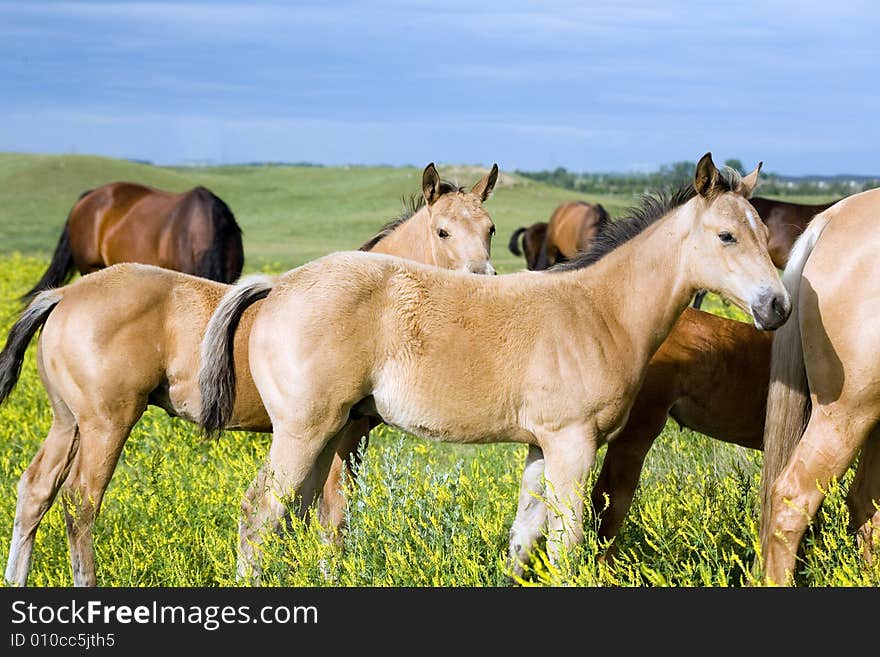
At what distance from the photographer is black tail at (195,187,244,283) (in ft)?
37.9

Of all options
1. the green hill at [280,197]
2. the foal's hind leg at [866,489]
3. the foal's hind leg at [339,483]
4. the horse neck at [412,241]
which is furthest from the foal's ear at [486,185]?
the green hill at [280,197]

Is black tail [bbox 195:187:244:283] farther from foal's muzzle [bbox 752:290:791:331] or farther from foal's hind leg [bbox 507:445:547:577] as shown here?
foal's muzzle [bbox 752:290:791:331]

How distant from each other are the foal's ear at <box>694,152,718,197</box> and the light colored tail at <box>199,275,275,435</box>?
186 cm

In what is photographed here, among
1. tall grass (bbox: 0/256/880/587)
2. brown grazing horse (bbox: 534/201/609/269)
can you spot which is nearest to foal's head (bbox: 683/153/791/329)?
tall grass (bbox: 0/256/880/587)

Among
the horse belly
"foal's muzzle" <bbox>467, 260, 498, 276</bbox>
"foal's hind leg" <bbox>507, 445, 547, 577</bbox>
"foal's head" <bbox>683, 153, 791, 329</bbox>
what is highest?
"foal's head" <bbox>683, 153, 791, 329</bbox>

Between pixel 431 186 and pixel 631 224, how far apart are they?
1694mm

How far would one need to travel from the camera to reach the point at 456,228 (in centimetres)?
593

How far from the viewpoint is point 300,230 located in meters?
52.8

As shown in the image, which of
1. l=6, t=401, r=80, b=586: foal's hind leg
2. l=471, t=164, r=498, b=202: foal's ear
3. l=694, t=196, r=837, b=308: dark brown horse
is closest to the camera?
l=6, t=401, r=80, b=586: foal's hind leg

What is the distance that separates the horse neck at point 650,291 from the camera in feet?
15.0

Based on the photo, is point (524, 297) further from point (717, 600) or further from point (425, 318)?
point (717, 600)

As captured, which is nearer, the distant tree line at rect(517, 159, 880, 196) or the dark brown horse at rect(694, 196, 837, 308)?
the dark brown horse at rect(694, 196, 837, 308)

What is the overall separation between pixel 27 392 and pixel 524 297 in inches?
247

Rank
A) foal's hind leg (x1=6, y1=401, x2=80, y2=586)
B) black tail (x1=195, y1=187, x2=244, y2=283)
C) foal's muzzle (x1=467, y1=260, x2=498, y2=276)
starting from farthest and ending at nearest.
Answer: black tail (x1=195, y1=187, x2=244, y2=283) < foal's muzzle (x1=467, y1=260, x2=498, y2=276) < foal's hind leg (x1=6, y1=401, x2=80, y2=586)
